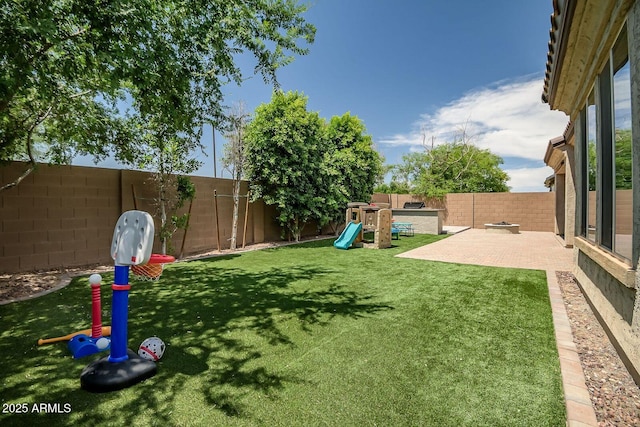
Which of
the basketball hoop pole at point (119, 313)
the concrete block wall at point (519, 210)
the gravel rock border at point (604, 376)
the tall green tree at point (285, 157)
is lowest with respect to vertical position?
the gravel rock border at point (604, 376)

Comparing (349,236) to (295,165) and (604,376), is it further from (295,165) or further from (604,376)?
(604,376)

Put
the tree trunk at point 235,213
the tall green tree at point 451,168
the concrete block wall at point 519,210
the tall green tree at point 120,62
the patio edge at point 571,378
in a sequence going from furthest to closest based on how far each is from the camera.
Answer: the tall green tree at point 451,168
the concrete block wall at point 519,210
the tree trunk at point 235,213
the tall green tree at point 120,62
the patio edge at point 571,378

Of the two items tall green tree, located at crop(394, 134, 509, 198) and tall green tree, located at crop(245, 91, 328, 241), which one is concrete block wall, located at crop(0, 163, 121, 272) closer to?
tall green tree, located at crop(245, 91, 328, 241)

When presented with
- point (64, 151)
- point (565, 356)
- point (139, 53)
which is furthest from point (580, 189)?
point (64, 151)

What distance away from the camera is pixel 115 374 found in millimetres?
2322

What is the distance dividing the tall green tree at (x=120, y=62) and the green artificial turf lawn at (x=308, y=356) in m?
2.71

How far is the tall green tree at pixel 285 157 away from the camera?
10.3 meters

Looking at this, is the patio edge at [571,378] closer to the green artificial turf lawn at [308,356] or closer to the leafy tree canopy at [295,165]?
the green artificial turf lawn at [308,356]

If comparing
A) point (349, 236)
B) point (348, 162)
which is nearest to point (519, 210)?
point (348, 162)

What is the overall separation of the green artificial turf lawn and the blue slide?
4.54 meters

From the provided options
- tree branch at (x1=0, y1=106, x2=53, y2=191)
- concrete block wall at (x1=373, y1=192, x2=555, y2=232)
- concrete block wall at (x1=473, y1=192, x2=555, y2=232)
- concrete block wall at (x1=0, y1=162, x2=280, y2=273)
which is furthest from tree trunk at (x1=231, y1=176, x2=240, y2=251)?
concrete block wall at (x1=473, y1=192, x2=555, y2=232)

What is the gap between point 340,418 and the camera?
1.96 m

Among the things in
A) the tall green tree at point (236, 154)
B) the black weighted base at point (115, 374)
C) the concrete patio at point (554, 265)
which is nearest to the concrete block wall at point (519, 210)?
the concrete patio at point (554, 265)

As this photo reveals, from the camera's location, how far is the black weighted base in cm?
225
